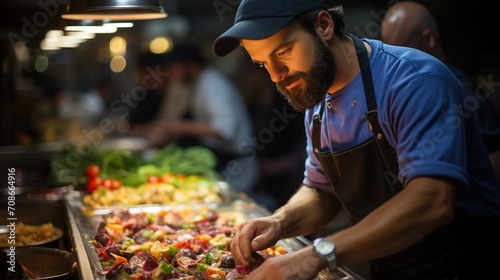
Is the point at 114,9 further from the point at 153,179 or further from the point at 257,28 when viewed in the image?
the point at 153,179

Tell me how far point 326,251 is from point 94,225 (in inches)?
96.6

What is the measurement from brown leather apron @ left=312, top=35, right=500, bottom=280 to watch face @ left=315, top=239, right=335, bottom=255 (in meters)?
0.61

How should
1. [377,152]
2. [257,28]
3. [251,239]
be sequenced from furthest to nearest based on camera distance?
[251,239] → [377,152] → [257,28]

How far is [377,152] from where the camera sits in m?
2.75

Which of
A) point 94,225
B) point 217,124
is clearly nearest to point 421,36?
point 94,225

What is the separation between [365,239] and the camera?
2250 mm

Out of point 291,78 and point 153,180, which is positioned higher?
point 291,78

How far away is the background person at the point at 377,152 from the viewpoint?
2.27 m

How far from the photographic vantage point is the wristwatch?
224cm

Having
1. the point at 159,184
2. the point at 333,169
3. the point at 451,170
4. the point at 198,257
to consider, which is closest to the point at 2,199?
the point at 159,184

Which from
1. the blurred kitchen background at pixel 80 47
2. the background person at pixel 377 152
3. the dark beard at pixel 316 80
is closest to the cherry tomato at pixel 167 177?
the blurred kitchen background at pixel 80 47

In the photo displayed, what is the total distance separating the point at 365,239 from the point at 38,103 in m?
7.19

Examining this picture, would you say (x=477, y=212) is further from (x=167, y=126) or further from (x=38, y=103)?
(x=38, y=103)

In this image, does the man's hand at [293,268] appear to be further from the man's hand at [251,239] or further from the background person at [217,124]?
the background person at [217,124]
